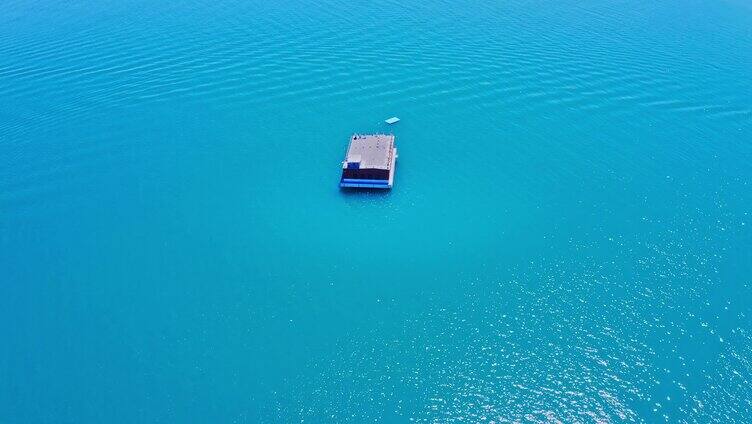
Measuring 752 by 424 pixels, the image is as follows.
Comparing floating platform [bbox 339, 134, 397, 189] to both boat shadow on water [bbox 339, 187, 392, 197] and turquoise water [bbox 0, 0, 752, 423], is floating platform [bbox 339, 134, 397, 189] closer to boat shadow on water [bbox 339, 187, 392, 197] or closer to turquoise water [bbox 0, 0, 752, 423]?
boat shadow on water [bbox 339, 187, 392, 197]

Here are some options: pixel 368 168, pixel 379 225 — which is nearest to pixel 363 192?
pixel 368 168

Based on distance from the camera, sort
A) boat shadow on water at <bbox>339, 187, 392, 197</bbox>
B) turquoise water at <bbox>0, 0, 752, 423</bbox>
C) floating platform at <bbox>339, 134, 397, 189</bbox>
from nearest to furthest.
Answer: turquoise water at <bbox>0, 0, 752, 423</bbox> → floating platform at <bbox>339, 134, 397, 189</bbox> → boat shadow on water at <bbox>339, 187, 392, 197</bbox>

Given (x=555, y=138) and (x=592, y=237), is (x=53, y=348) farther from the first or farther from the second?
(x=555, y=138)

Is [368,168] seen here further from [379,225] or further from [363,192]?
[379,225]

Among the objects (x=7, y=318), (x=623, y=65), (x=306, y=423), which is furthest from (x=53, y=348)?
(x=623, y=65)

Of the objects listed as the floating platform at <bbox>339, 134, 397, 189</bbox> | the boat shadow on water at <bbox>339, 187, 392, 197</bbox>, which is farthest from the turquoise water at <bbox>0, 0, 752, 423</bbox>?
the floating platform at <bbox>339, 134, 397, 189</bbox>
